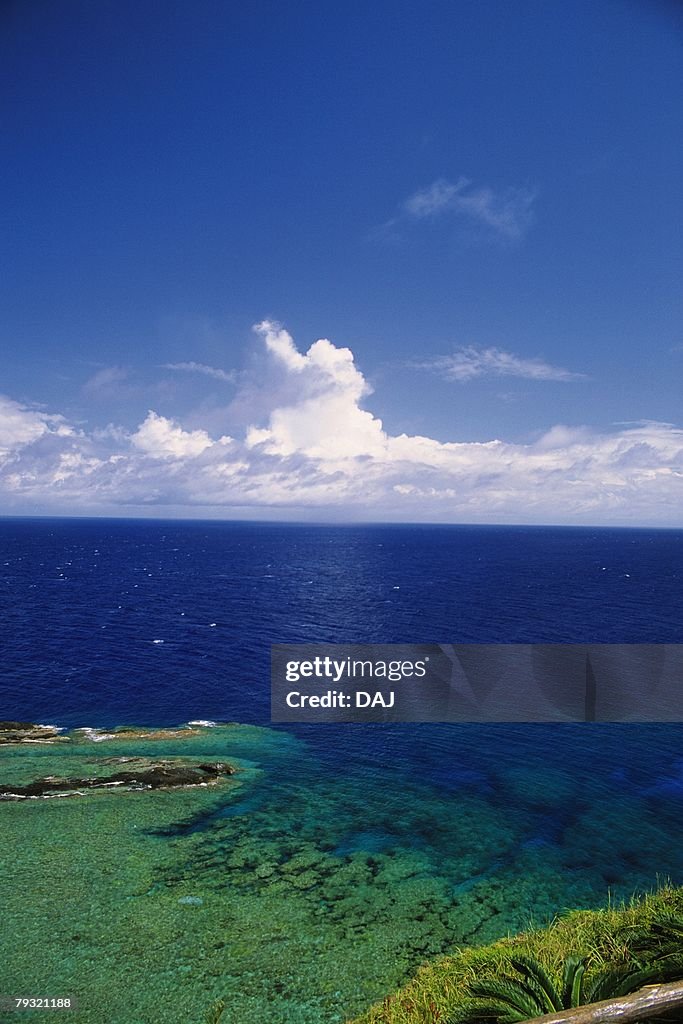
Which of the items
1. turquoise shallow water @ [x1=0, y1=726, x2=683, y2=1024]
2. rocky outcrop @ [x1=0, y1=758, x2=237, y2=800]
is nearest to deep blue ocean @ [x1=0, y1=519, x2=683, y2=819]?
turquoise shallow water @ [x1=0, y1=726, x2=683, y2=1024]

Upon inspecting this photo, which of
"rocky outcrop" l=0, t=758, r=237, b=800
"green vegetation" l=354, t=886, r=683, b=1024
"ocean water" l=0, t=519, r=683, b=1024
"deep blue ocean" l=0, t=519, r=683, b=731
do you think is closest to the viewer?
"green vegetation" l=354, t=886, r=683, b=1024

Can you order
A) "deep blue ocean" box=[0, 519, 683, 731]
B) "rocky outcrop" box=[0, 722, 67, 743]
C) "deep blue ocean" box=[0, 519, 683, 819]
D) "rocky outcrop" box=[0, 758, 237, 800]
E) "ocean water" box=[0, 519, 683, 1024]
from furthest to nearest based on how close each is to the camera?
"deep blue ocean" box=[0, 519, 683, 731]
"deep blue ocean" box=[0, 519, 683, 819]
"rocky outcrop" box=[0, 722, 67, 743]
"rocky outcrop" box=[0, 758, 237, 800]
"ocean water" box=[0, 519, 683, 1024]

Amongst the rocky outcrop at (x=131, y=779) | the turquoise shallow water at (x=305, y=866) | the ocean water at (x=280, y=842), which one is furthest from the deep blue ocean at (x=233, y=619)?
the turquoise shallow water at (x=305, y=866)

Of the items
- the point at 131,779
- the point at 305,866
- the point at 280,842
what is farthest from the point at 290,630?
the point at 305,866

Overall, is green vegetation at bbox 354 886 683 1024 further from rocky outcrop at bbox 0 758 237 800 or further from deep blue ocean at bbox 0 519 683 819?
rocky outcrop at bbox 0 758 237 800

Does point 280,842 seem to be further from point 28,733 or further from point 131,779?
point 28,733

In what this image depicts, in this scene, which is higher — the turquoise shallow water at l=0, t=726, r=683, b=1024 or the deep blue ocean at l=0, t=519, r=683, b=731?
the deep blue ocean at l=0, t=519, r=683, b=731

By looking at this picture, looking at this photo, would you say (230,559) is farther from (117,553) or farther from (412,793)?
(412,793)
